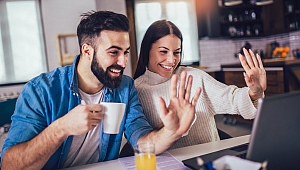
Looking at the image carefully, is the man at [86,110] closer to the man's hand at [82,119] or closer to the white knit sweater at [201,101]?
the man's hand at [82,119]

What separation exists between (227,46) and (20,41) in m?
3.46

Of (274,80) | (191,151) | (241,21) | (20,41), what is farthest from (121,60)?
(241,21)

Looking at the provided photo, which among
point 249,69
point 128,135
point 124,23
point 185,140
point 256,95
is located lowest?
point 185,140

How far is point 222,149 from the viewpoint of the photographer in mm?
1245

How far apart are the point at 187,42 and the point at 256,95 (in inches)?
155

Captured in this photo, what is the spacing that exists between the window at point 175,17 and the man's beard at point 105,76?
11.5ft

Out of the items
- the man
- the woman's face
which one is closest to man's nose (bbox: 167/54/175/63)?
the woman's face

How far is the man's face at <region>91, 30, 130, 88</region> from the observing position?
1302mm

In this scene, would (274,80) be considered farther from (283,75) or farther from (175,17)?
(175,17)

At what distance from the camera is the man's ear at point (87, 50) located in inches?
53.3

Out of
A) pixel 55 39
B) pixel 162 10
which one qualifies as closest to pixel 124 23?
pixel 55 39

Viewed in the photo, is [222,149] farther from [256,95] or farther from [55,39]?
[55,39]

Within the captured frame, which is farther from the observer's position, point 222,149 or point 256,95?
point 256,95

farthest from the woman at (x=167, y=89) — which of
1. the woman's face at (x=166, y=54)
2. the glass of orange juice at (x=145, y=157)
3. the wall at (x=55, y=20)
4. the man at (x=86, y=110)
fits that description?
the wall at (x=55, y=20)
